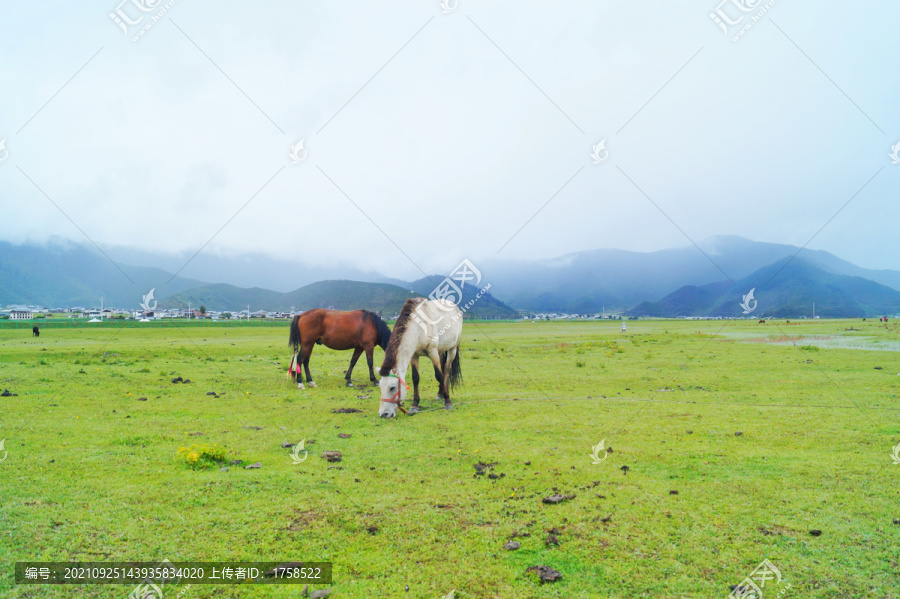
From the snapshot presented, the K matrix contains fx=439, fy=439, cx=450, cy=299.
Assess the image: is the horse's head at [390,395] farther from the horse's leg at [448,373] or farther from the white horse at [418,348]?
the horse's leg at [448,373]

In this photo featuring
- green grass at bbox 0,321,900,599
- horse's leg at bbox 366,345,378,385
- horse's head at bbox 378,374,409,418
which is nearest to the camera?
green grass at bbox 0,321,900,599

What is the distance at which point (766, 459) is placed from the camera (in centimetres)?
729

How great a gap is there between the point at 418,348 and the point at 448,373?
1374 millimetres

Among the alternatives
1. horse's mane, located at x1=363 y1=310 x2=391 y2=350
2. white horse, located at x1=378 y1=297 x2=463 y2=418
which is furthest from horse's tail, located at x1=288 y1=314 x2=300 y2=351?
white horse, located at x1=378 y1=297 x2=463 y2=418

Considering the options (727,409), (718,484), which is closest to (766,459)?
(718,484)

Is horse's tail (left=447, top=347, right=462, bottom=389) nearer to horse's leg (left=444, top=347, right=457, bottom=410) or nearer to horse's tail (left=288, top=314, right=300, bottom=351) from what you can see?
horse's leg (left=444, top=347, right=457, bottom=410)

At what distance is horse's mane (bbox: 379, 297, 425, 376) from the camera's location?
36.9 ft

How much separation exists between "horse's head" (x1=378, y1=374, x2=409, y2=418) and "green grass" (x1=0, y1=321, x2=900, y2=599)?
517mm

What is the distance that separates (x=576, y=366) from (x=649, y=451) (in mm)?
13357

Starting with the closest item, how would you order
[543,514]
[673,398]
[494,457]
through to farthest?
[543,514], [494,457], [673,398]

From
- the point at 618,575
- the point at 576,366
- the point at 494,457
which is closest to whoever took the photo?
the point at 618,575

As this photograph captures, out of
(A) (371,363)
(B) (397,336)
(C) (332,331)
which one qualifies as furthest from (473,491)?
→ (C) (332,331)

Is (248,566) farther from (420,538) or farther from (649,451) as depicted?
(649,451)

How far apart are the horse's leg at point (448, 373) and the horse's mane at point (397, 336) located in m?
1.88
